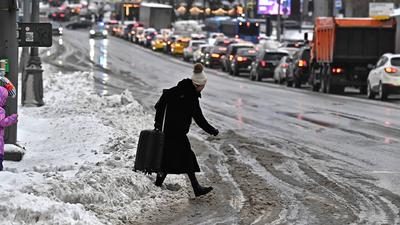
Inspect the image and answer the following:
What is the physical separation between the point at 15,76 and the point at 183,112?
4.18 m

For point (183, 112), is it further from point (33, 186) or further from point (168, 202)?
point (33, 186)

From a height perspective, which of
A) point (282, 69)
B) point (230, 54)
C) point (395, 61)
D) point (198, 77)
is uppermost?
point (198, 77)

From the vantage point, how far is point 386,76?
29594 mm

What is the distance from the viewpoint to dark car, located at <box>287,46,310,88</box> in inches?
1561

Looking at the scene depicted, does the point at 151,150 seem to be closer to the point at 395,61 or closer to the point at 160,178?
the point at 160,178

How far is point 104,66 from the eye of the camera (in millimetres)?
51562

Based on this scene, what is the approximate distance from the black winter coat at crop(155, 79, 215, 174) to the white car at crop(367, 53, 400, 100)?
19659 millimetres

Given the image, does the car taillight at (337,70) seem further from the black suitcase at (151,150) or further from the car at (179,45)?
the car at (179,45)

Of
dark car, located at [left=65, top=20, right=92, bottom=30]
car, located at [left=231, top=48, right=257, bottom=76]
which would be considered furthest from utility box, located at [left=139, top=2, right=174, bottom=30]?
car, located at [left=231, top=48, right=257, bottom=76]

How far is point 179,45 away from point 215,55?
16.1m

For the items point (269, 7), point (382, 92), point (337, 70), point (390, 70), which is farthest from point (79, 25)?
point (390, 70)

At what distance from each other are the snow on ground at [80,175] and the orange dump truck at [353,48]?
51.7ft

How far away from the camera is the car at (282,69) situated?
41.5m

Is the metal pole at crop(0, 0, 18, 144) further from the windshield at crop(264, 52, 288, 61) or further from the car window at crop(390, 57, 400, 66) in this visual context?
the windshield at crop(264, 52, 288, 61)
